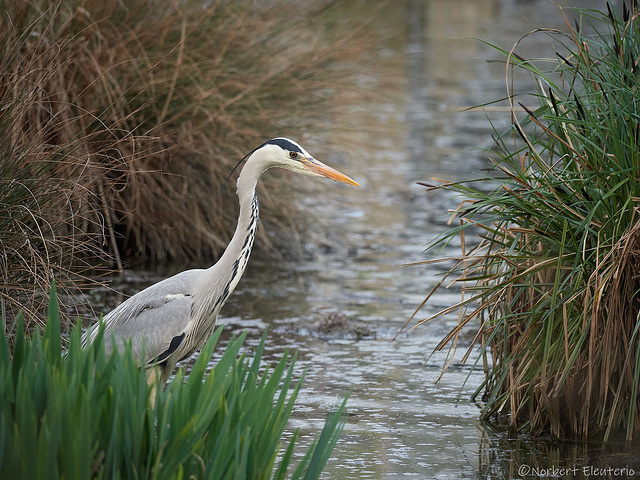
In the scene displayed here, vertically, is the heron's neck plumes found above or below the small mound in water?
above

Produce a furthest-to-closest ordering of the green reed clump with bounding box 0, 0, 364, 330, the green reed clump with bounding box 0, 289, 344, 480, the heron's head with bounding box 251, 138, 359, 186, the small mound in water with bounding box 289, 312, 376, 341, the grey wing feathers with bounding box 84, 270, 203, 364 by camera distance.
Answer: the green reed clump with bounding box 0, 0, 364, 330 → the small mound in water with bounding box 289, 312, 376, 341 → the heron's head with bounding box 251, 138, 359, 186 → the grey wing feathers with bounding box 84, 270, 203, 364 → the green reed clump with bounding box 0, 289, 344, 480

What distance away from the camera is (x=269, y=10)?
865 cm

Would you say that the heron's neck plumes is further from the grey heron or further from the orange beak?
the orange beak

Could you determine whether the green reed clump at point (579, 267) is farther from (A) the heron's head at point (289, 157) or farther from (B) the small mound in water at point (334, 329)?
(B) the small mound in water at point (334, 329)

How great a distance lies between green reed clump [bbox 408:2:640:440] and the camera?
4.27 meters

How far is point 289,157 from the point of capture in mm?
4695

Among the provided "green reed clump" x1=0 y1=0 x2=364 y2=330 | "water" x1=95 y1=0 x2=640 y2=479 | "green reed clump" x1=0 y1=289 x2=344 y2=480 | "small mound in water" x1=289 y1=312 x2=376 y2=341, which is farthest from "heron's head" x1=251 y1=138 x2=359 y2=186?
"small mound in water" x1=289 y1=312 x2=376 y2=341

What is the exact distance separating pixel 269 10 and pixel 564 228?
515cm

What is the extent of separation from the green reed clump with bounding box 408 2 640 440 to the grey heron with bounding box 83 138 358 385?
3.00ft

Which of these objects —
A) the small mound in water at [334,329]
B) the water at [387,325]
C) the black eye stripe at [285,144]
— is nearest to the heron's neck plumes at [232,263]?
the black eye stripe at [285,144]

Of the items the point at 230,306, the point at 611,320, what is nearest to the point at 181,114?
the point at 230,306

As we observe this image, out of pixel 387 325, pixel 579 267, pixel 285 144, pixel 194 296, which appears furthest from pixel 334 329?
pixel 579 267

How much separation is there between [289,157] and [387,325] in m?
2.41

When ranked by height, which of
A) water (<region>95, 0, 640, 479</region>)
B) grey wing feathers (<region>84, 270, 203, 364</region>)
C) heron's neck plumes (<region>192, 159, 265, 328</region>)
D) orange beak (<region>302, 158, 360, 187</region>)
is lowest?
water (<region>95, 0, 640, 479</region>)
